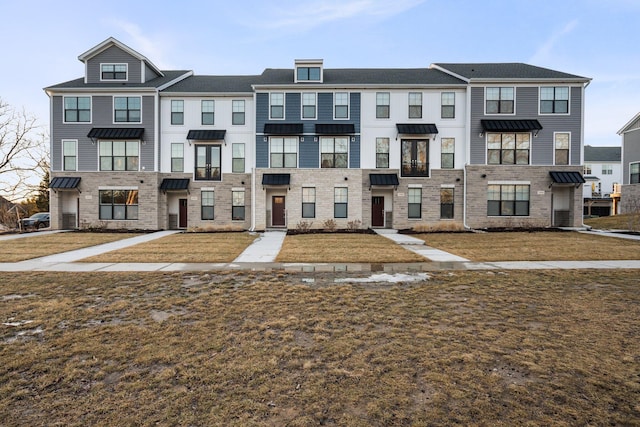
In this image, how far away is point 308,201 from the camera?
2334cm

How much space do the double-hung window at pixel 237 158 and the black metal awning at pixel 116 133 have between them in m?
6.10

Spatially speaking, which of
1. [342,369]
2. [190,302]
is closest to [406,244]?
[190,302]

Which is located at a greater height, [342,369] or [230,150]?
[230,150]

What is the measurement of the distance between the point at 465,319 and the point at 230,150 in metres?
21.2

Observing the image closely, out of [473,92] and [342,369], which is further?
[473,92]

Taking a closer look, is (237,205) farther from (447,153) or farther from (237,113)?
(447,153)

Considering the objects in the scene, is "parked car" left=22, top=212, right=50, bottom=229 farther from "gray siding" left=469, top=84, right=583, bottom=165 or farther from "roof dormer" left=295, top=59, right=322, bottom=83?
"gray siding" left=469, top=84, right=583, bottom=165

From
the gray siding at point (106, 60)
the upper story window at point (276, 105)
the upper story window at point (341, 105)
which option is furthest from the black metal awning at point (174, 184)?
the upper story window at point (341, 105)

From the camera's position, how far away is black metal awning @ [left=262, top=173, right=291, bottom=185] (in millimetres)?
22641

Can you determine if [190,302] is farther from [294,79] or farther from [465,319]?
[294,79]

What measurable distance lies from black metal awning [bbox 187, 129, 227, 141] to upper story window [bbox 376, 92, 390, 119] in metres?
10.5

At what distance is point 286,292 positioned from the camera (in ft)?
23.6

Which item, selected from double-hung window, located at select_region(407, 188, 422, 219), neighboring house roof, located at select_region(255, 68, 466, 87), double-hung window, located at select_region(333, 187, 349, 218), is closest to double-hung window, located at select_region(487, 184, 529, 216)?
double-hung window, located at select_region(407, 188, 422, 219)

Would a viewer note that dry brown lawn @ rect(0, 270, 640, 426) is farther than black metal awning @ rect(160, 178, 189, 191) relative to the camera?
No
